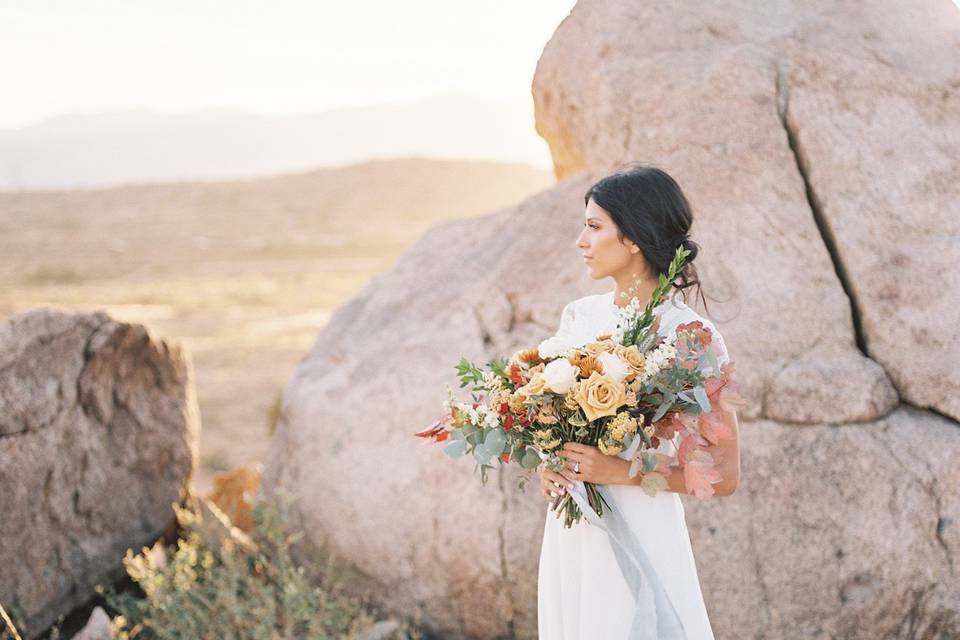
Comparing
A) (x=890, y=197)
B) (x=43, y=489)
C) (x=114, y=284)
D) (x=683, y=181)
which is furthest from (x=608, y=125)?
(x=114, y=284)

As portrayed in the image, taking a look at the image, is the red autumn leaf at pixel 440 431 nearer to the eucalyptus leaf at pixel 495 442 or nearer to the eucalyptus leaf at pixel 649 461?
the eucalyptus leaf at pixel 495 442

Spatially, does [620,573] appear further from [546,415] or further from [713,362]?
[713,362]

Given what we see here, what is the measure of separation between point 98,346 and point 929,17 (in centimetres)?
513

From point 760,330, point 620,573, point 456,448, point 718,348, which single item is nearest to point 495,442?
point 456,448

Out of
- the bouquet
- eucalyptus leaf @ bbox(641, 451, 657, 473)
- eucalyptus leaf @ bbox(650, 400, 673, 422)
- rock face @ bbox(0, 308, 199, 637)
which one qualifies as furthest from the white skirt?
rock face @ bbox(0, 308, 199, 637)

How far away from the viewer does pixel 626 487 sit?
2850mm

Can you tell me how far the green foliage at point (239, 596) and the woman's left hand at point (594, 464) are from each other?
2.37m

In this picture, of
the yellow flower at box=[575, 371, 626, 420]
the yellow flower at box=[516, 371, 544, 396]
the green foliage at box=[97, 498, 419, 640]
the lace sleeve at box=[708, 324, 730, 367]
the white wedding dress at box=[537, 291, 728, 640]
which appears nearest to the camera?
the yellow flower at box=[575, 371, 626, 420]

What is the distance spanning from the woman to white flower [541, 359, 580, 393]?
0.68 ft

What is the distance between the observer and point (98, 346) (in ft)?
17.1

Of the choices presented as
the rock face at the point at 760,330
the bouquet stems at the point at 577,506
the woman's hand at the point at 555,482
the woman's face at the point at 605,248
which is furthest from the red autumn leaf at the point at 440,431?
the rock face at the point at 760,330

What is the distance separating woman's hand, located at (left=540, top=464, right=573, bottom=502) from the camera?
2750 millimetres

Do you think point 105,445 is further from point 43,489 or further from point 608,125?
point 608,125

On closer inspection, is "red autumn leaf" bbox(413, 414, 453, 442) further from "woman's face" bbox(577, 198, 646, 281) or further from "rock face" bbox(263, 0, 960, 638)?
"rock face" bbox(263, 0, 960, 638)
